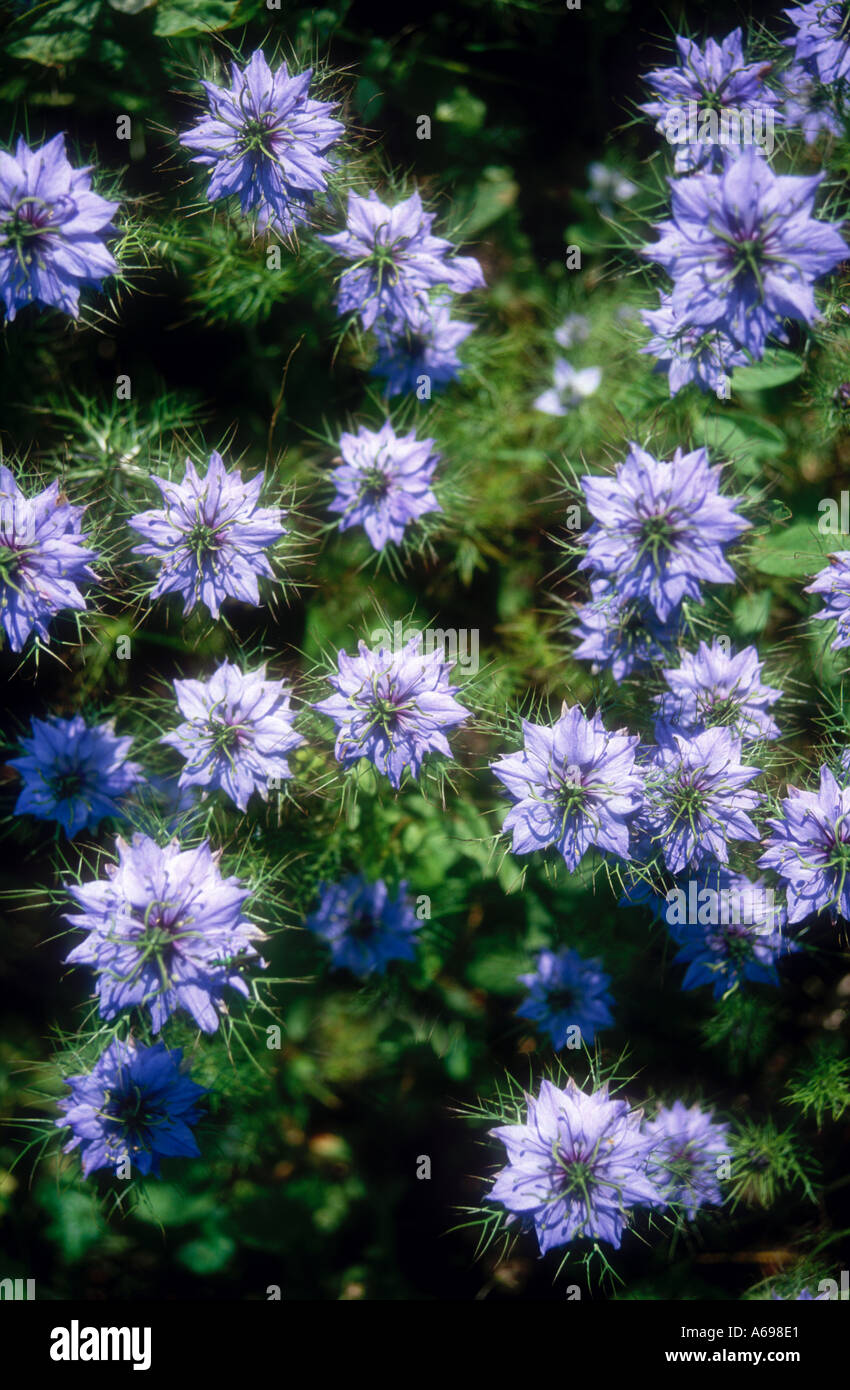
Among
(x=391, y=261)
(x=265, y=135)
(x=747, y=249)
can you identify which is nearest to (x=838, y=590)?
(x=747, y=249)

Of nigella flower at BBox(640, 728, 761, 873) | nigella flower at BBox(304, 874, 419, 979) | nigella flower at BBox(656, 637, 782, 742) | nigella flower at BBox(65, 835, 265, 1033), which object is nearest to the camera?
nigella flower at BBox(65, 835, 265, 1033)

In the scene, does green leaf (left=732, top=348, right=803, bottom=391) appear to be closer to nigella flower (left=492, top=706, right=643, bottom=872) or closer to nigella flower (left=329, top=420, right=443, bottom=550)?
nigella flower (left=329, top=420, right=443, bottom=550)

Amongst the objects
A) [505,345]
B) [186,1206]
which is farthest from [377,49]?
[186,1206]

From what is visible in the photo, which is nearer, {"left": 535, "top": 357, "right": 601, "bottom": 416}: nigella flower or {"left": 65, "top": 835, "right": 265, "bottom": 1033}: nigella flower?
{"left": 65, "top": 835, "right": 265, "bottom": 1033}: nigella flower

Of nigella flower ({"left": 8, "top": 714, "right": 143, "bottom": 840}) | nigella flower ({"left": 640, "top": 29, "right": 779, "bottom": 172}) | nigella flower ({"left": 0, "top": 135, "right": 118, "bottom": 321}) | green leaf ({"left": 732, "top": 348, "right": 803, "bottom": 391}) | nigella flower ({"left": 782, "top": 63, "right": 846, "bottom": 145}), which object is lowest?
nigella flower ({"left": 8, "top": 714, "right": 143, "bottom": 840})

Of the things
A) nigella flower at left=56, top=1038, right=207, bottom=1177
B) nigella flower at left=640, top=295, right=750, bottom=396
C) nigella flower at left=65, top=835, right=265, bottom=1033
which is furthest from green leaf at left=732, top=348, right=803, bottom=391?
nigella flower at left=56, top=1038, right=207, bottom=1177

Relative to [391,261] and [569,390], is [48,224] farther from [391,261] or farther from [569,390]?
[569,390]

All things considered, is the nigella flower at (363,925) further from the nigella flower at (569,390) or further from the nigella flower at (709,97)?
the nigella flower at (709,97)
